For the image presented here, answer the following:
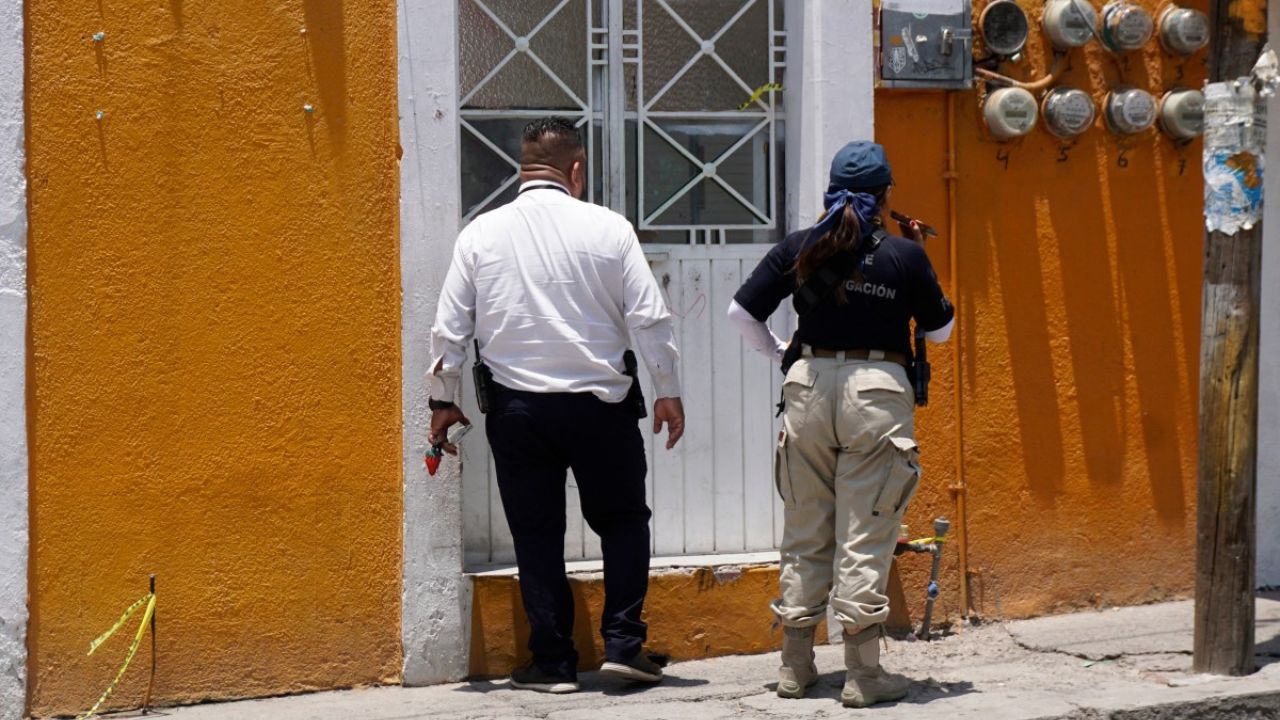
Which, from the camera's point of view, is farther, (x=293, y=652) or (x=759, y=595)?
(x=759, y=595)

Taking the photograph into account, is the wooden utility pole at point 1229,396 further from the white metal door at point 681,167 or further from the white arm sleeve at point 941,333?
the white metal door at point 681,167

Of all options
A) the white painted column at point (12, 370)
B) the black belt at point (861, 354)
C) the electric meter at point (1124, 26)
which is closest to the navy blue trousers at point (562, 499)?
the black belt at point (861, 354)

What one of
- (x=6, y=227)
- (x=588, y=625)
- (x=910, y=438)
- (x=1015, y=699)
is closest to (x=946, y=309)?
(x=910, y=438)

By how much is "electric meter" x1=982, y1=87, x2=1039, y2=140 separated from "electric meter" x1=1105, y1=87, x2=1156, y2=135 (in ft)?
1.22

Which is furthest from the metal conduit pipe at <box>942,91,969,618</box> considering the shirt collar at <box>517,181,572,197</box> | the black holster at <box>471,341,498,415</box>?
the black holster at <box>471,341,498,415</box>

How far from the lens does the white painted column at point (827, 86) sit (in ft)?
19.6

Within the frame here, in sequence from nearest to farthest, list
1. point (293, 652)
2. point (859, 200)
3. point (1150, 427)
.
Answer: point (859, 200) → point (293, 652) → point (1150, 427)

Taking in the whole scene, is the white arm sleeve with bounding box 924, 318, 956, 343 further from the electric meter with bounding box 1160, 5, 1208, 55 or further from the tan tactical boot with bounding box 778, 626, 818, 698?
the electric meter with bounding box 1160, 5, 1208, 55

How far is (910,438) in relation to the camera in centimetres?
507

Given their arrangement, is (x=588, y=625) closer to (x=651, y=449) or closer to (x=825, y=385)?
(x=651, y=449)

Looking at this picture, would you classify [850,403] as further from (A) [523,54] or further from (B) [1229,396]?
(A) [523,54]

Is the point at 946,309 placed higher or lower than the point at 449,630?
higher

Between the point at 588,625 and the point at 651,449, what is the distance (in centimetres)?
74

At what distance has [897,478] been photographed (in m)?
5.01
